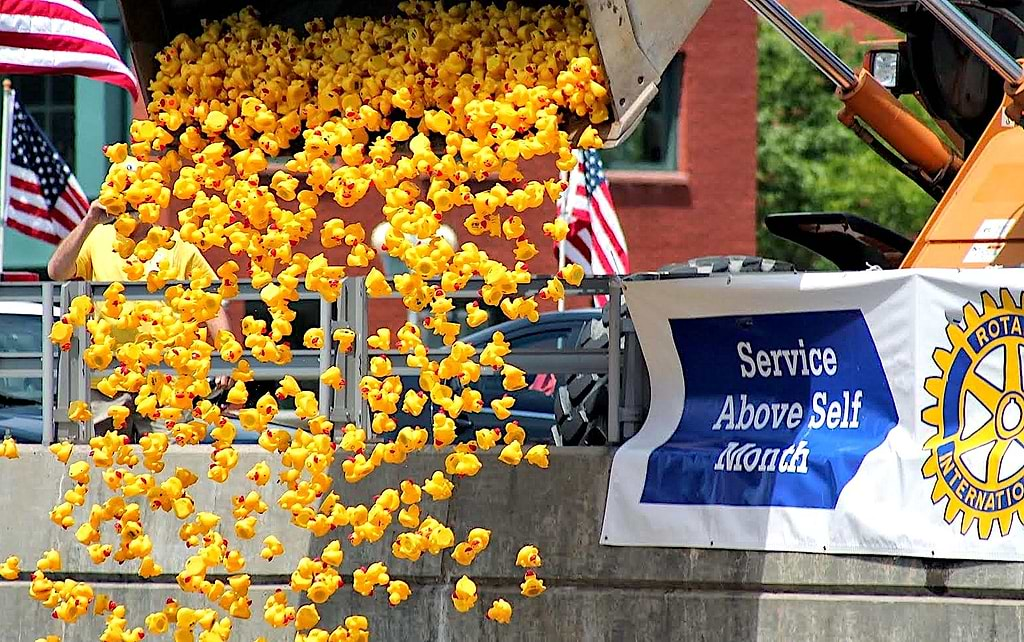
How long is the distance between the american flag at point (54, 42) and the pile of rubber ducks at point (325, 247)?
2.17m

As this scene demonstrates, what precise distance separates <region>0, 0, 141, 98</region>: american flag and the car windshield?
5.07 ft

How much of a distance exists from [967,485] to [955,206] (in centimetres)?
196

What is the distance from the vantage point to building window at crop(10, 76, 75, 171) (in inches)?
845

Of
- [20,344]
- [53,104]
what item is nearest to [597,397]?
[20,344]

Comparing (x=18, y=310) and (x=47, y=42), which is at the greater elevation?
(x=47, y=42)

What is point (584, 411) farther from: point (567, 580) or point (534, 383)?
point (534, 383)

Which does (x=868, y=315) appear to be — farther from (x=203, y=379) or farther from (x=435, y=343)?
(x=435, y=343)

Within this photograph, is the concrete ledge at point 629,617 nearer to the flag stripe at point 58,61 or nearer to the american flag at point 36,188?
the flag stripe at point 58,61

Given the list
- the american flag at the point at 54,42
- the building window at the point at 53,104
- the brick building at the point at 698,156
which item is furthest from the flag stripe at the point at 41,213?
the brick building at the point at 698,156

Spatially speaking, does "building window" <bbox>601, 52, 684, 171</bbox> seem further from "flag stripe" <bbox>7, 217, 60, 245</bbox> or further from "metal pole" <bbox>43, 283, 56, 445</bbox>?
"metal pole" <bbox>43, 283, 56, 445</bbox>

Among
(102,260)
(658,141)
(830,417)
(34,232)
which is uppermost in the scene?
(658,141)

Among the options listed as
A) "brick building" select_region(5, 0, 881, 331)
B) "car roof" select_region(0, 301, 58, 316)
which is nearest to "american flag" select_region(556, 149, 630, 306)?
"car roof" select_region(0, 301, 58, 316)

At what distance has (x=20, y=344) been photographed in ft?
32.6

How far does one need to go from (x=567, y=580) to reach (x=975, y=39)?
3301 millimetres
